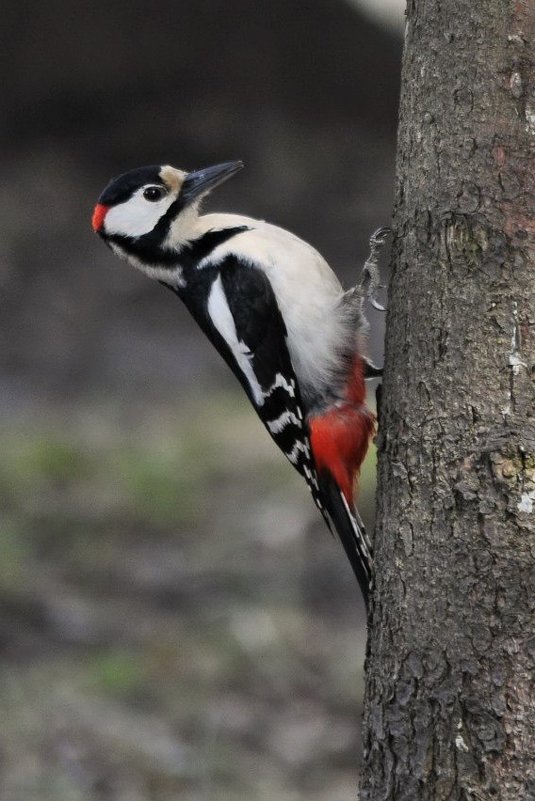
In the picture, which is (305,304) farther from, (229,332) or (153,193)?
(153,193)

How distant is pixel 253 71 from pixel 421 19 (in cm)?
765

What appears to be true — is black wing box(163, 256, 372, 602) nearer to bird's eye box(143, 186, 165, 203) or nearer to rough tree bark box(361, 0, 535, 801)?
bird's eye box(143, 186, 165, 203)

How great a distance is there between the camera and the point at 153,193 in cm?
381

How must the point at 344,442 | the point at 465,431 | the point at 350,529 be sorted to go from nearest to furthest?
1. the point at 465,431
2. the point at 350,529
3. the point at 344,442

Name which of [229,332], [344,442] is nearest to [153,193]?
[229,332]

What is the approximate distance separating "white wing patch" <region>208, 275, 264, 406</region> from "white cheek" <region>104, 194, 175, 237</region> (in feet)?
1.03

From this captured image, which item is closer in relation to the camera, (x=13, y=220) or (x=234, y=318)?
(x=234, y=318)

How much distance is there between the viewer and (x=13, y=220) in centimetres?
959

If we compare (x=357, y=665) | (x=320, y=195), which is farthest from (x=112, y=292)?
(x=357, y=665)

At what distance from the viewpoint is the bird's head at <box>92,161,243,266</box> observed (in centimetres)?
380

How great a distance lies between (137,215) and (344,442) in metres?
0.95

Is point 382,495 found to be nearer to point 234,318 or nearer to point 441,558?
point 441,558

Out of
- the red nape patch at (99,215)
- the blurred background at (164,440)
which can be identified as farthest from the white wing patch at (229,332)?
the blurred background at (164,440)

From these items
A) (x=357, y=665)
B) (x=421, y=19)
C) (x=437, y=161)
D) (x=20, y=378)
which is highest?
(x=421, y=19)
